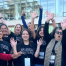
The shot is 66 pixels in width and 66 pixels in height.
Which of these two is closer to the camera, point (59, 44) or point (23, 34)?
point (59, 44)

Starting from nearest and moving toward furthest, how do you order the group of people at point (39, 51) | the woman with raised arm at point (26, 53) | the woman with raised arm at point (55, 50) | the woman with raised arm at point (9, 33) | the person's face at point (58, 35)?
1. the woman with raised arm at point (55, 50)
2. the group of people at point (39, 51)
3. the person's face at point (58, 35)
4. the woman with raised arm at point (26, 53)
5. the woman with raised arm at point (9, 33)

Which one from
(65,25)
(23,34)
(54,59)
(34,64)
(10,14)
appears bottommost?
(34,64)

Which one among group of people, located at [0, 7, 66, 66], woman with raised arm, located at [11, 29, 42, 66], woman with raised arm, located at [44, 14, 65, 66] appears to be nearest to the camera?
woman with raised arm, located at [44, 14, 65, 66]

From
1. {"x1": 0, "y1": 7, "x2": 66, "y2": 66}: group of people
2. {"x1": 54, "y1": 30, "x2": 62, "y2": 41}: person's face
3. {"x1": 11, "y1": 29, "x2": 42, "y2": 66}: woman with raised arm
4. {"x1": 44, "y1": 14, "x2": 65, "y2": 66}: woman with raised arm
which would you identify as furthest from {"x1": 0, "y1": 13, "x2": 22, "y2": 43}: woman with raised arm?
{"x1": 54, "y1": 30, "x2": 62, "y2": 41}: person's face

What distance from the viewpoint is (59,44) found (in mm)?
2523

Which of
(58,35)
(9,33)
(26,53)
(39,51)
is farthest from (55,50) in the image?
(9,33)

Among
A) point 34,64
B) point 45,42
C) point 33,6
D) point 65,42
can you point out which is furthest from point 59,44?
point 33,6

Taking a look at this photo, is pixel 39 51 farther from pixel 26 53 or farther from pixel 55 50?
pixel 55 50

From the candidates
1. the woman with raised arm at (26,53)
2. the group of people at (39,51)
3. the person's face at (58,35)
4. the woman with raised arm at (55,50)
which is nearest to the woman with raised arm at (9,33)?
the group of people at (39,51)

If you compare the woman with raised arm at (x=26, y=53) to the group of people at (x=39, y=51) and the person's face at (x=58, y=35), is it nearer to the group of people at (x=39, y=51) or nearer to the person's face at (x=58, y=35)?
the group of people at (x=39, y=51)

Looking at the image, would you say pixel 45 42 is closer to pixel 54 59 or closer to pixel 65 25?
pixel 54 59

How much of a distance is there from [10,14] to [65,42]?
57.8ft

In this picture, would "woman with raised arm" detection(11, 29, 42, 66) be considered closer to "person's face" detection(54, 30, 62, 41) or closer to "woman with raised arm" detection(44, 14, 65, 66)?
"woman with raised arm" detection(44, 14, 65, 66)

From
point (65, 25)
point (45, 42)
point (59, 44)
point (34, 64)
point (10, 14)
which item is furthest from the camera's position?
point (10, 14)
